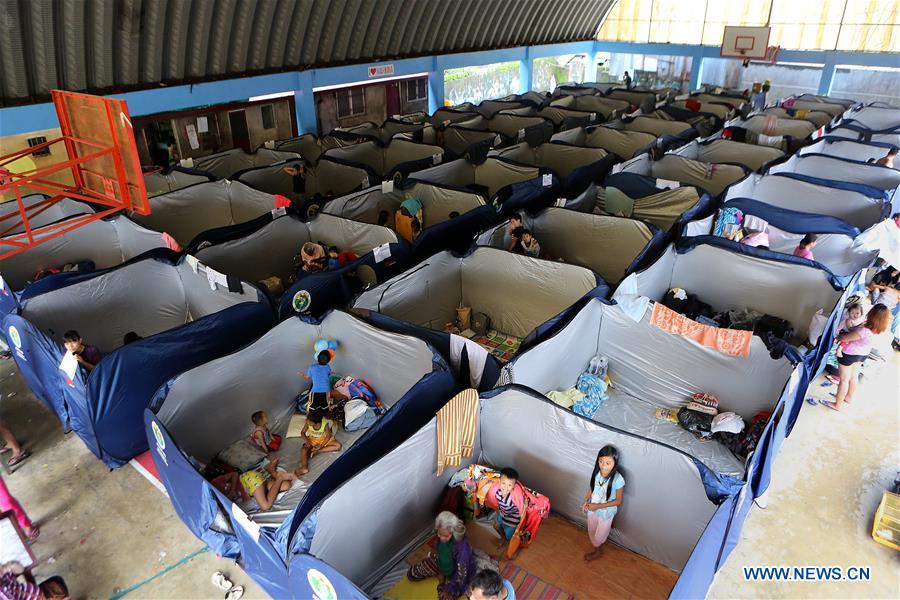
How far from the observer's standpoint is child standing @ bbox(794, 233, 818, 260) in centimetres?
639

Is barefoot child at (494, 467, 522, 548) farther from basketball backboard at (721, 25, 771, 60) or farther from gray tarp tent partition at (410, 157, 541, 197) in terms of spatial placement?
basketball backboard at (721, 25, 771, 60)

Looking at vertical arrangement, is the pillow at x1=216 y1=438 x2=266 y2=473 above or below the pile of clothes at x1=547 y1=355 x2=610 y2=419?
below

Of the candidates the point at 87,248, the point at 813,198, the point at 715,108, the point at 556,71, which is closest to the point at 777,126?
the point at 715,108

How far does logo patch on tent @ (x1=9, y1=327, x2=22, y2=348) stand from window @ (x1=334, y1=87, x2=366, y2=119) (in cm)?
931

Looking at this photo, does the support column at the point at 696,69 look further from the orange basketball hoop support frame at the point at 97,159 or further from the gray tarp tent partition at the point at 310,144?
the orange basketball hoop support frame at the point at 97,159

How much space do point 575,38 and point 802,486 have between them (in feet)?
58.5

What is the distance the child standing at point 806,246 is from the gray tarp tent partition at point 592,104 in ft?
25.6

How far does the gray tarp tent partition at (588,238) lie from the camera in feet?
21.8

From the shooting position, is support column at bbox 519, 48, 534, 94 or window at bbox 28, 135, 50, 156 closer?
window at bbox 28, 135, 50, 156

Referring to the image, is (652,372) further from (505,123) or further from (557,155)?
(505,123)

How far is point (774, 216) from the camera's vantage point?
6867mm

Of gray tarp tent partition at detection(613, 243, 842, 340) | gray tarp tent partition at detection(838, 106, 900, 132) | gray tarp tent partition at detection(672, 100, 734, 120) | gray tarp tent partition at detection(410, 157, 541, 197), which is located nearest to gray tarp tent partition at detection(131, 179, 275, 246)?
gray tarp tent partition at detection(410, 157, 541, 197)

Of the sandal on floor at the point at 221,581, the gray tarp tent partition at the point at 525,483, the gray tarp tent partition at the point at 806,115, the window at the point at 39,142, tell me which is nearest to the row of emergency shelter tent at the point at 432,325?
the gray tarp tent partition at the point at 525,483

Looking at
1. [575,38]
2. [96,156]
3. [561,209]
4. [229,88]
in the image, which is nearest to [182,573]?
[96,156]
